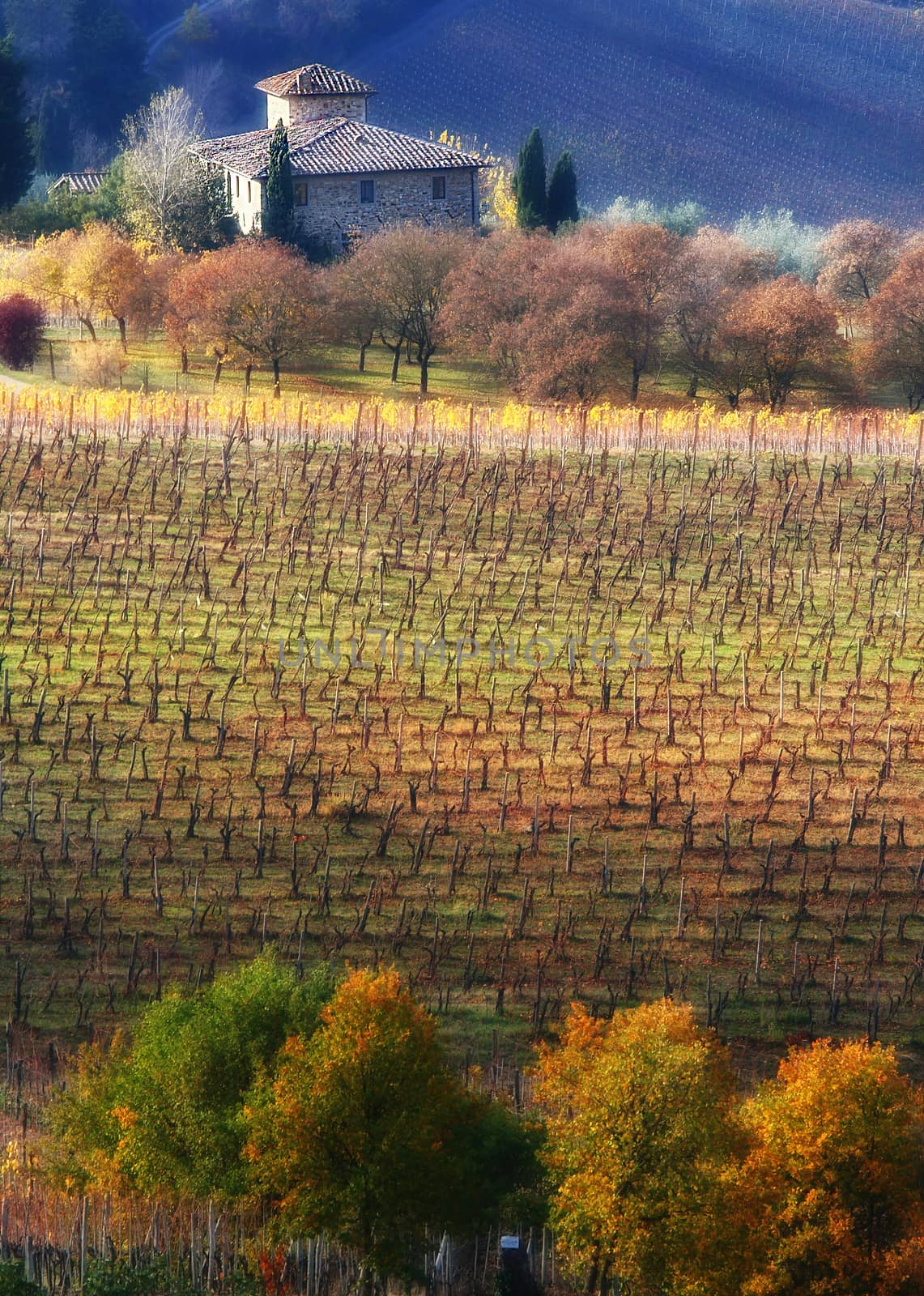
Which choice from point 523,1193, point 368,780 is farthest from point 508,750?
point 523,1193

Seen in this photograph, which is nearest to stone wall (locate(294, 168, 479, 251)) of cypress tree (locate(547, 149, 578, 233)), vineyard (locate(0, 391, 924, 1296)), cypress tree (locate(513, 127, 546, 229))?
cypress tree (locate(513, 127, 546, 229))

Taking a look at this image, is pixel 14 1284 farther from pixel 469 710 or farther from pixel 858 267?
pixel 858 267

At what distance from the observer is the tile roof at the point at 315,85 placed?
83312 mm

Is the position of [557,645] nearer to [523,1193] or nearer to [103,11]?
[523,1193]

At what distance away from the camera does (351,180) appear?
244 ft

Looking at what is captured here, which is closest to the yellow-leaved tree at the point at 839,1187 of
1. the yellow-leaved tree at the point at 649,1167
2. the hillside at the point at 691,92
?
the yellow-leaved tree at the point at 649,1167

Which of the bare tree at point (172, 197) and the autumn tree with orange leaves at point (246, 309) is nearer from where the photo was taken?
the autumn tree with orange leaves at point (246, 309)

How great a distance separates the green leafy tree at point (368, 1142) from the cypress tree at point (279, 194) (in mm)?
→ 54949

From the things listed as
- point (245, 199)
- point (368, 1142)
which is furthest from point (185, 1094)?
point (245, 199)

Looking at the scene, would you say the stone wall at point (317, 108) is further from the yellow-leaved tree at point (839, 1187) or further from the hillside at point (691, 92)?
the yellow-leaved tree at point (839, 1187)

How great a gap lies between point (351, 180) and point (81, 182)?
55.9 feet

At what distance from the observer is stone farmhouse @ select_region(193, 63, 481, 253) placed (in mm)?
73625

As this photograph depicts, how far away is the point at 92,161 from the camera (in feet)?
352

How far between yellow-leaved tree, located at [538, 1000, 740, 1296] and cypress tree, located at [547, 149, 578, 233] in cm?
6210
